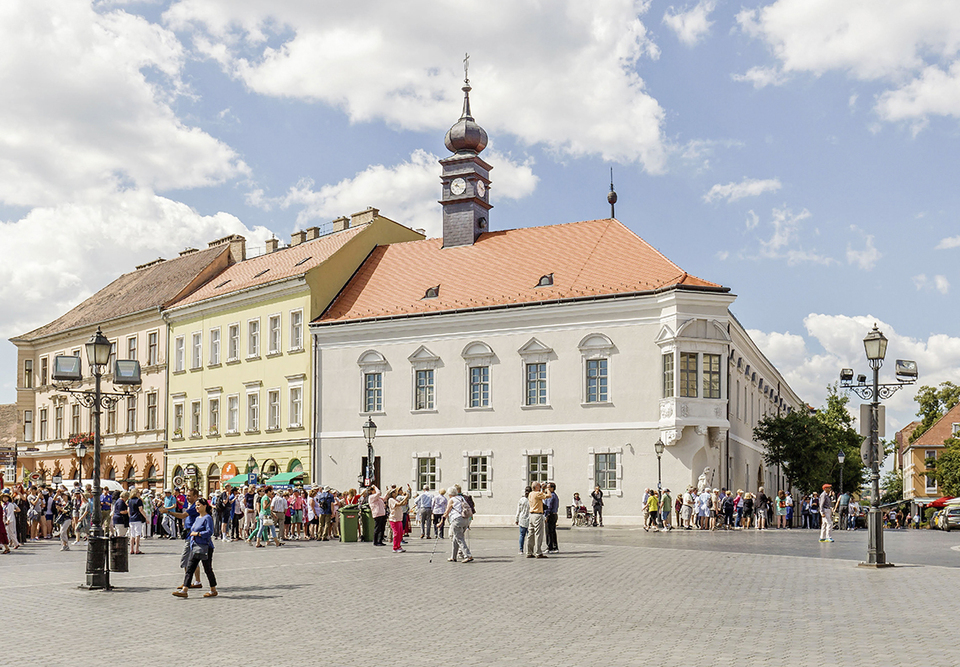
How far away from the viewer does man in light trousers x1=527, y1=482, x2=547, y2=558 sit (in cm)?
2386

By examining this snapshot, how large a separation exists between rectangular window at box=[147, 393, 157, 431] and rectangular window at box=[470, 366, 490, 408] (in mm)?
21747

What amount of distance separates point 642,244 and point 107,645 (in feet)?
116

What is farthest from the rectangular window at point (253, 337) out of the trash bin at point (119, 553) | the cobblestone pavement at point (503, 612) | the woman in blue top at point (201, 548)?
the woman in blue top at point (201, 548)

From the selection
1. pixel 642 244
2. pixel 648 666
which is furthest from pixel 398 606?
pixel 642 244

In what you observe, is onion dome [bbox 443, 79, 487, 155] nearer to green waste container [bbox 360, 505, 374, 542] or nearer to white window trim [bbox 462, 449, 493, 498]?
white window trim [bbox 462, 449, 493, 498]

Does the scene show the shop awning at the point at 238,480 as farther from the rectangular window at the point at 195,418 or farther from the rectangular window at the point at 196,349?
the rectangular window at the point at 196,349

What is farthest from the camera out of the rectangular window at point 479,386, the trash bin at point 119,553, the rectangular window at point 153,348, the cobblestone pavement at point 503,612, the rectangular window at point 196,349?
the rectangular window at point 153,348

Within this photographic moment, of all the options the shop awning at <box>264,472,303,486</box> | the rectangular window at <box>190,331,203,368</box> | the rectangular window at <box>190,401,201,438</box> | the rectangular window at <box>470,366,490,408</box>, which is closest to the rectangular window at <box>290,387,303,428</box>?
the shop awning at <box>264,472,303,486</box>

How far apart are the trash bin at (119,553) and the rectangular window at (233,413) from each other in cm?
3289

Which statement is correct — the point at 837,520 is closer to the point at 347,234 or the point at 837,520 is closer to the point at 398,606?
the point at 347,234

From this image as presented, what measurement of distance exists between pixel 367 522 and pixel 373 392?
16449 mm

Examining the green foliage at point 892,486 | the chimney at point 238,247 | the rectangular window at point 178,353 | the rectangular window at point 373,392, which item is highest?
the chimney at point 238,247

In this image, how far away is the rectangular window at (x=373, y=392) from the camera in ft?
155

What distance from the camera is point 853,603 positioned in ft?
49.4
